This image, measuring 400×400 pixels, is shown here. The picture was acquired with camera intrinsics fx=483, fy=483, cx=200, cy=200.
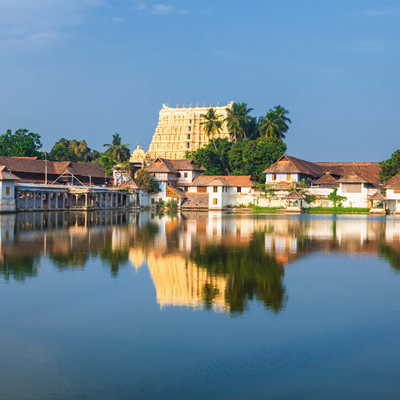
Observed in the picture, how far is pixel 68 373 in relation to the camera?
324 inches

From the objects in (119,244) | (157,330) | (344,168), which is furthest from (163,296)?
(344,168)

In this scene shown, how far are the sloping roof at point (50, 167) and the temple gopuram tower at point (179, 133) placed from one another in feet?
83.0

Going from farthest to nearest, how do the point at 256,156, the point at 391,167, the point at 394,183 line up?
the point at 256,156, the point at 391,167, the point at 394,183

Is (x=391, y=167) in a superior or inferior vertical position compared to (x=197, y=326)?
superior

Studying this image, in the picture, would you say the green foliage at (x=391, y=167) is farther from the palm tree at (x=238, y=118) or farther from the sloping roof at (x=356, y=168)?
the palm tree at (x=238, y=118)

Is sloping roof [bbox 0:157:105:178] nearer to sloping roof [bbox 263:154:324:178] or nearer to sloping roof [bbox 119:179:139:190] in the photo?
sloping roof [bbox 119:179:139:190]

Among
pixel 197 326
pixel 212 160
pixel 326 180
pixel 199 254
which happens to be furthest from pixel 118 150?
pixel 197 326

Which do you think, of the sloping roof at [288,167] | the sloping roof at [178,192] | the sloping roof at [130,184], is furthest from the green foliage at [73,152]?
the sloping roof at [288,167]

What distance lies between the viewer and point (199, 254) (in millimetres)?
20953

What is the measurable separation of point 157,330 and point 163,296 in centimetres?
293

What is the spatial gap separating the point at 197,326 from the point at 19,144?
83112 millimetres

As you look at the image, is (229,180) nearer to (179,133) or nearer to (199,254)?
(179,133)

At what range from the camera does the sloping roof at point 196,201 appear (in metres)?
69.7

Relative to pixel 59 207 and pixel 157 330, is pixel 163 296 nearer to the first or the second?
pixel 157 330
